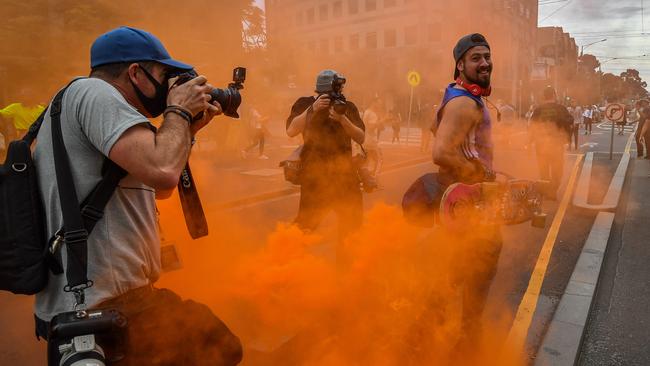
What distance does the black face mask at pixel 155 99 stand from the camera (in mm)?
1319

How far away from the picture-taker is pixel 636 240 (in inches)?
187

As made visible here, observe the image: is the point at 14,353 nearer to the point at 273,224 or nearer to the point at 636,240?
the point at 273,224

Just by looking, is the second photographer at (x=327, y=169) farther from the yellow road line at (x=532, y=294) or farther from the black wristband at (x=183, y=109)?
the black wristband at (x=183, y=109)

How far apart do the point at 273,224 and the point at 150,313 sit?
Answer: 13.1 ft

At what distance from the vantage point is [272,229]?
507 cm

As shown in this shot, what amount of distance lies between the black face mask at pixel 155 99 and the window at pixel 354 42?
7457 mm

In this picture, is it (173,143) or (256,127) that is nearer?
(173,143)

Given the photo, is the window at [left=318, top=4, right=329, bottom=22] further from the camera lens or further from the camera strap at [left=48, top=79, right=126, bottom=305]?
the camera strap at [left=48, top=79, right=126, bottom=305]

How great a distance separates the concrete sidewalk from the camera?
8.49ft

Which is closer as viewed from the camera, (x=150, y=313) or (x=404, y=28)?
(x=150, y=313)

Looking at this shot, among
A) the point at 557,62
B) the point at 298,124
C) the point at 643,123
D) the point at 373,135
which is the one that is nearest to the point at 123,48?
the point at 298,124

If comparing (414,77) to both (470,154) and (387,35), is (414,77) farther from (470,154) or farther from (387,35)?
(470,154)

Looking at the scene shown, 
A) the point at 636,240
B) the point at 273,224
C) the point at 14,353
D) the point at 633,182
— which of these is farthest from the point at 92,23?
Result: the point at 633,182

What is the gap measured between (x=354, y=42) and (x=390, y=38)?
66 centimetres
